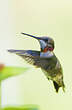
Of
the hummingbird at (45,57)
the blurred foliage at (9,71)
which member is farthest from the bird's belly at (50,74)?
the blurred foliage at (9,71)

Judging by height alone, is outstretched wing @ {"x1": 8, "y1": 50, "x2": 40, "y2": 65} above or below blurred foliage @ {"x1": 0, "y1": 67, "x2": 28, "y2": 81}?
above

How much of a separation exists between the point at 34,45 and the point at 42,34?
92mm

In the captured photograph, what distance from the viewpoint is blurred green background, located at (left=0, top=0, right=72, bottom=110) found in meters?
1.02

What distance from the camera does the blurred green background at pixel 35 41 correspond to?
3.34 feet

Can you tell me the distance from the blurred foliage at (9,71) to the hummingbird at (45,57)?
0.26 feet

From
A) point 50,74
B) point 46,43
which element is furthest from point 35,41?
point 50,74

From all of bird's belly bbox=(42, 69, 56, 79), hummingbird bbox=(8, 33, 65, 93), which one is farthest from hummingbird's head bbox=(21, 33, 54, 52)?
bird's belly bbox=(42, 69, 56, 79)

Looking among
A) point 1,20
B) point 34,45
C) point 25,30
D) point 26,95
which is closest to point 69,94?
point 26,95

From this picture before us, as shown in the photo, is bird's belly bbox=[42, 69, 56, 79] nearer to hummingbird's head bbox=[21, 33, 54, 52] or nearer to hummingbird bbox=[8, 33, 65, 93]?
hummingbird bbox=[8, 33, 65, 93]

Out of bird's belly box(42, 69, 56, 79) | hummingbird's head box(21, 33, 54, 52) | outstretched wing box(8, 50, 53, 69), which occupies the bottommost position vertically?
bird's belly box(42, 69, 56, 79)

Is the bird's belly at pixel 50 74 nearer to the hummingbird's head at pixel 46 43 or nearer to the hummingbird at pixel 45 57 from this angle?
the hummingbird at pixel 45 57

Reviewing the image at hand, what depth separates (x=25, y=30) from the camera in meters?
1.03

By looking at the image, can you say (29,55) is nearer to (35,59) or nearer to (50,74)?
(35,59)

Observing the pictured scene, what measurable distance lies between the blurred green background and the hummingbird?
29 mm
